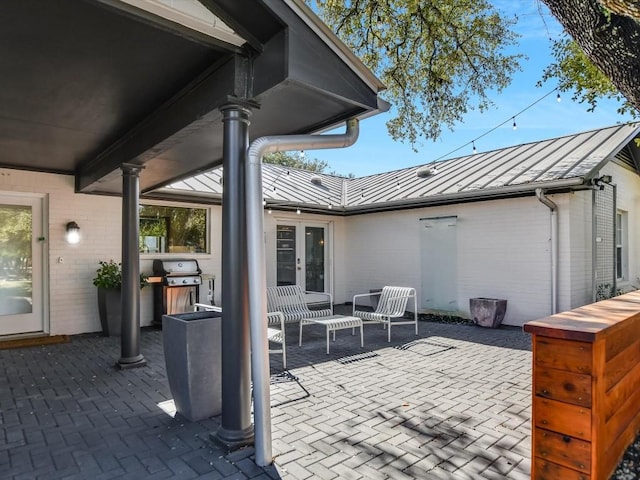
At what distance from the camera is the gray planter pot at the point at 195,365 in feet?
11.0

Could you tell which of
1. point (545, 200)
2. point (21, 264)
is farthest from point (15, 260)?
point (545, 200)

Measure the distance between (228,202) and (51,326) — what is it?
17.9ft

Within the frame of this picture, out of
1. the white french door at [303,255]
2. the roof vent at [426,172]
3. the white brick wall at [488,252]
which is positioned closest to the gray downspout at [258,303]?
the white brick wall at [488,252]

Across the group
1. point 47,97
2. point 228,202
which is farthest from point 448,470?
point 47,97

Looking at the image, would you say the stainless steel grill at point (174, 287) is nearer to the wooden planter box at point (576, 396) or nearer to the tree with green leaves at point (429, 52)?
the tree with green leaves at point (429, 52)

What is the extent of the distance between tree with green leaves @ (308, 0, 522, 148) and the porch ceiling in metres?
4.08

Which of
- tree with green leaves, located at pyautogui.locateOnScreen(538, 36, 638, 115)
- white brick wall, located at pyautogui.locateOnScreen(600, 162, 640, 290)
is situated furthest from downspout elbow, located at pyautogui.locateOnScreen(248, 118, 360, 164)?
white brick wall, located at pyautogui.locateOnScreen(600, 162, 640, 290)

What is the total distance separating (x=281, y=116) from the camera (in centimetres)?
334

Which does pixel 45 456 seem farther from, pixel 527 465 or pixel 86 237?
pixel 86 237

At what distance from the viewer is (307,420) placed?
11.1ft

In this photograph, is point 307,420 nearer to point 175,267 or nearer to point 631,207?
point 175,267

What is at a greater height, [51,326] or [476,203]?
[476,203]

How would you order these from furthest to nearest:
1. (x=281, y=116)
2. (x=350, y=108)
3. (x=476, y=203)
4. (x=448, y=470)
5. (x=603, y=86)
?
1. (x=476, y=203)
2. (x=603, y=86)
3. (x=281, y=116)
4. (x=350, y=108)
5. (x=448, y=470)

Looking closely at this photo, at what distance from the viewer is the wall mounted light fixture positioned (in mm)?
6633
